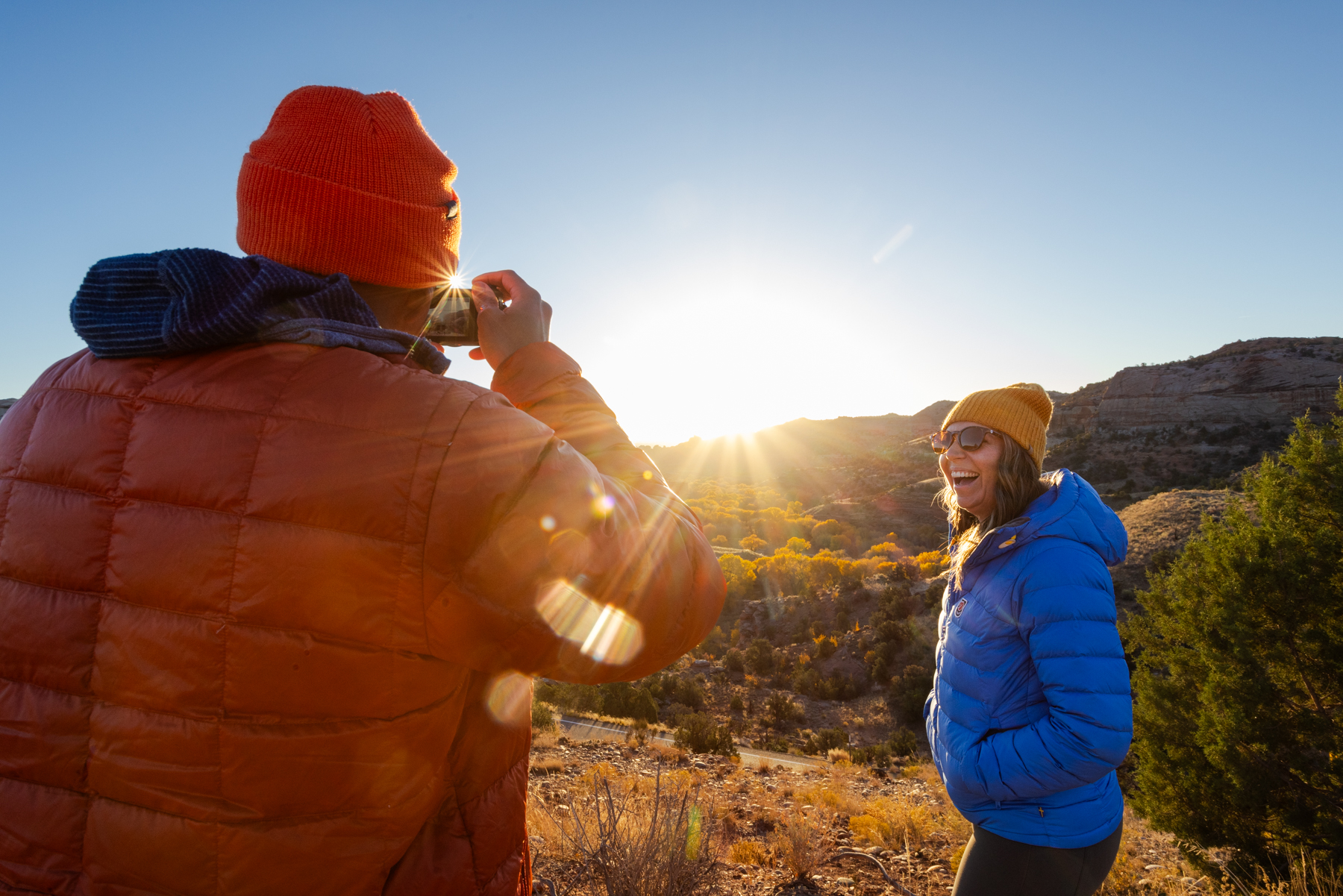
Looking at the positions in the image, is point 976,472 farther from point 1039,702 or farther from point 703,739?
point 703,739

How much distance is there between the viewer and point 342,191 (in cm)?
104

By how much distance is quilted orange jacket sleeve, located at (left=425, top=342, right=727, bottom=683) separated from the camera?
80 cm

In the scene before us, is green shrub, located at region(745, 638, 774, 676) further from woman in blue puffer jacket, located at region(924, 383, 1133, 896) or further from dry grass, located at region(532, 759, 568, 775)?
woman in blue puffer jacket, located at region(924, 383, 1133, 896)

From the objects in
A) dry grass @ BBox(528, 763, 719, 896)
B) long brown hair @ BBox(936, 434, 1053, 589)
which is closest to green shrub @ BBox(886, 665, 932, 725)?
dry grass @ BBox(528, 763, 719, 896)

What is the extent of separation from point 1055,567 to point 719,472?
61.0 meters

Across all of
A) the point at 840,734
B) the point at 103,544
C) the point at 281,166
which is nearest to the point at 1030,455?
the point at 281,166

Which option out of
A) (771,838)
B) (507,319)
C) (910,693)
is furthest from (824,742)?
(507,319)

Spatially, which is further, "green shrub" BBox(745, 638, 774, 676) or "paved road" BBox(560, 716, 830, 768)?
"green shrub" BBox(745, 638, 774, 676)

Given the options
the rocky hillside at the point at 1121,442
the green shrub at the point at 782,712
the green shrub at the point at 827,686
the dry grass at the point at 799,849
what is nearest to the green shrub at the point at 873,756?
the green shrub at the point at 782,712

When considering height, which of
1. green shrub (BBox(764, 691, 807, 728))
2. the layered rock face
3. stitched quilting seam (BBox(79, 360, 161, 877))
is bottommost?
green shrub (BBox(764, 691, 807, 728))

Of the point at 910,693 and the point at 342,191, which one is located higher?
the point at 342,191

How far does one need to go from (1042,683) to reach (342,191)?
247 centimetres

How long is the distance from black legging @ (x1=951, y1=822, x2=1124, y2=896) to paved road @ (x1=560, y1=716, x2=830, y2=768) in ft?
34.8

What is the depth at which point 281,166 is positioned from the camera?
103 centimetres
